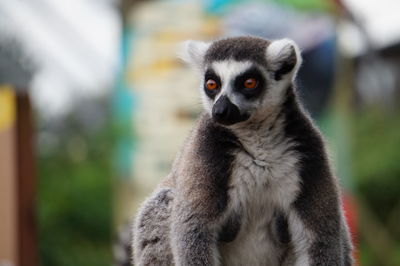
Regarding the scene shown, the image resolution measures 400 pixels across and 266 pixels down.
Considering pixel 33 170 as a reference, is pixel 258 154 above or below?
above

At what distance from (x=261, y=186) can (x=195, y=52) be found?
0.84 m

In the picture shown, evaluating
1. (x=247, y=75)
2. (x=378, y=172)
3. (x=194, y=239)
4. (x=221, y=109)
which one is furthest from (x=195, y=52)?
(x=378, y=172)

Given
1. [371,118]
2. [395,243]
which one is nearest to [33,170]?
[395,243]

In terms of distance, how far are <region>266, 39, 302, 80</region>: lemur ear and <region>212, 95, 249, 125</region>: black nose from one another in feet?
1.15

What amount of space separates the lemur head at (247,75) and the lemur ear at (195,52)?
7 centimetres

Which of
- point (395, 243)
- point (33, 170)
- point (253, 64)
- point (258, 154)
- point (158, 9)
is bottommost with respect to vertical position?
point (395, 243)

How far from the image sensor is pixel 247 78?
13.5ft

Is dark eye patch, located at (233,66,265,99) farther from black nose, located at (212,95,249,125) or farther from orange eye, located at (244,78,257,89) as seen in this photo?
black nose, located at (212,95,249,125)

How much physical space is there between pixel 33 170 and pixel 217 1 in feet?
7.35

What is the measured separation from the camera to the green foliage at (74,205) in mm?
11617

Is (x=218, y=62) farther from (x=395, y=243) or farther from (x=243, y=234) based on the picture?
(x=395, y=243)

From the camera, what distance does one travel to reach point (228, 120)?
3943 mm

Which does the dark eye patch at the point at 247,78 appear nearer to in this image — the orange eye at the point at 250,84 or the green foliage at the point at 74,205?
the orange eye at the point at 250,84

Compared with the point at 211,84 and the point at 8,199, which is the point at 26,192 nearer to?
the point at 8,199
